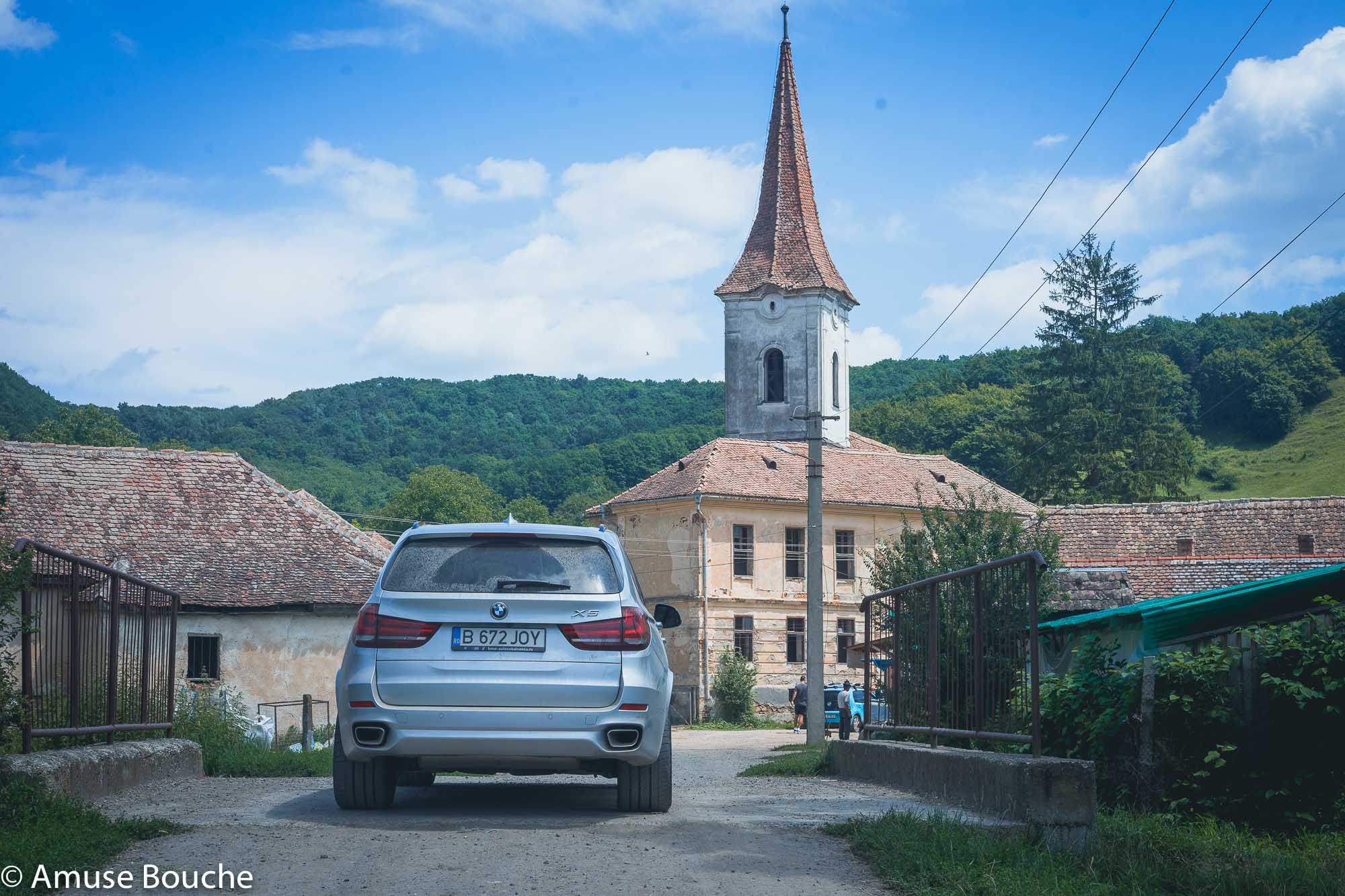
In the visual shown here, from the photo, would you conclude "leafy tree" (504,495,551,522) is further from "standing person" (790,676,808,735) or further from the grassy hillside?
"standing person" (790,676,808,735)

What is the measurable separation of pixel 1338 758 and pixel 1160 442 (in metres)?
59.4

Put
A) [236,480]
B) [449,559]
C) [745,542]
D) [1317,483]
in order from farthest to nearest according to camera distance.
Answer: [1317,483], [745,542], [236,480], [449,559]

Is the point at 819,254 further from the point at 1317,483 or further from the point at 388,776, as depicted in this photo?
the point at 388,776

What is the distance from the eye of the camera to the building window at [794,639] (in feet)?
170

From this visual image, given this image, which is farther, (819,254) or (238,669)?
(819,254)

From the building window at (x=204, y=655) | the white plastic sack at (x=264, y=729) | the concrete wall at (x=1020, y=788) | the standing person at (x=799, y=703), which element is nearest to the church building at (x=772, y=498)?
the standing person at (x=799, y=703)

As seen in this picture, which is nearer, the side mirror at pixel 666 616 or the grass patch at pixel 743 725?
the side mirror at pixel 666 616

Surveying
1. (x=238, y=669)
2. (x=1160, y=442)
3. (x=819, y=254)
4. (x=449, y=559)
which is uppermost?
(x=819, y=254)

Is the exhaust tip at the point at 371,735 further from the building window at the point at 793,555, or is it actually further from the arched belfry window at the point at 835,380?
the arched belfry window at the point at 835,380

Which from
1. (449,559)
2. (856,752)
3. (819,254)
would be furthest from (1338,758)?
(819,254)

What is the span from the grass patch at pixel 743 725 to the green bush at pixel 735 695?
0.15 m

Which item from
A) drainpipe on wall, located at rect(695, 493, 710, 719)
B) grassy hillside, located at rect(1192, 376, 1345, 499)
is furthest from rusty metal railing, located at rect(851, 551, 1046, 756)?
grassy hillside, located at rect(1192, 376, 1345, 499)

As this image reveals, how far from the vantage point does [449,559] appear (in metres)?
8.11

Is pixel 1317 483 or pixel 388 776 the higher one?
pixel 1317 483
